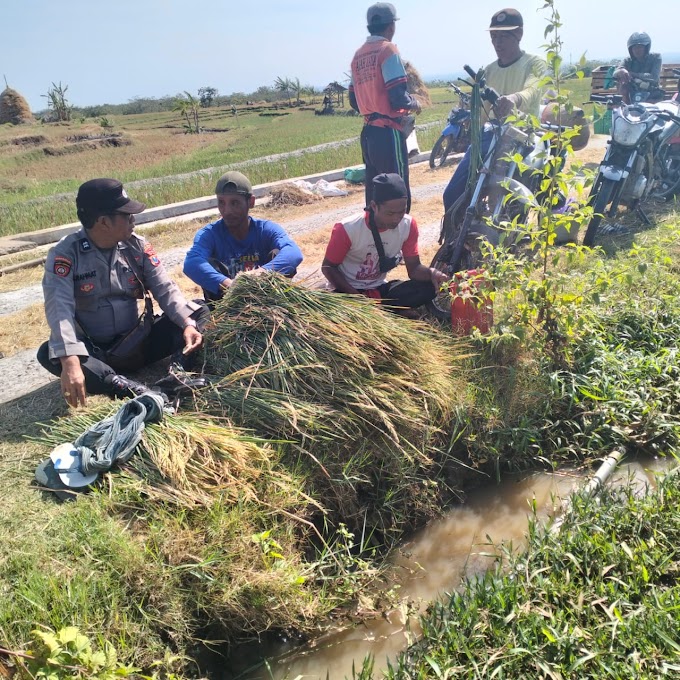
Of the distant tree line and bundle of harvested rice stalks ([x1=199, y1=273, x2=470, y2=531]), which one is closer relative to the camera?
bundle of harvested rice stalks ([x1=199, y1=273, x2=470, y2=531])

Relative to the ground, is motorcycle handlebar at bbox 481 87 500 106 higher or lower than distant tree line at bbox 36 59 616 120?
lower

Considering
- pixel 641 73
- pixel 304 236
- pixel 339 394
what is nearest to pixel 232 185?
pixel 339 394

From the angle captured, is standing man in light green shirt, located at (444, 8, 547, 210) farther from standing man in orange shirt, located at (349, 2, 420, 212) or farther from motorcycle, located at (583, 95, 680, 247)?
motorcycle, located at (583, 95, 680, 247)

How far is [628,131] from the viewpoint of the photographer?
5383 millimetres

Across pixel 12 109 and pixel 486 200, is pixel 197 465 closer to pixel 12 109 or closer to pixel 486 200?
pixel 486 200

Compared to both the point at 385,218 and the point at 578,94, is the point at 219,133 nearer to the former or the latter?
the point at 578,94

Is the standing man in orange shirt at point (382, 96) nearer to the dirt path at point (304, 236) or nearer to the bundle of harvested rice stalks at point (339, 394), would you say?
the dirt path at point (304, 236)

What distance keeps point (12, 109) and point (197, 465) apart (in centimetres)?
3685

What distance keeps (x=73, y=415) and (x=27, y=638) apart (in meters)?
1.21

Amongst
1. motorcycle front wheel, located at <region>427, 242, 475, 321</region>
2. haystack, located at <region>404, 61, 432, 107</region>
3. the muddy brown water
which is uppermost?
haystack, located at <region>404, 61, 432, 107</region>

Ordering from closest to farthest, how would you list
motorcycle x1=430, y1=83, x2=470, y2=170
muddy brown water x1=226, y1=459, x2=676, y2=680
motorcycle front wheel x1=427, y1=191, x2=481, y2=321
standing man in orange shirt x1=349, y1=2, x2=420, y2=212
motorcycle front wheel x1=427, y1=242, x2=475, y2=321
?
muddy brown water x1=226, y1=459, x2=676, y2=680, motorcycle front wheel x1=427, y1=191, x2=481, y2=321, motorcycle front wheel x1=427, y1=242, x2=475, y2=321, standing man in orange shirt x1=349, y1=2, x2=420, y2=212, motorcycle x1=430, y1=83, x2=470, y2=170

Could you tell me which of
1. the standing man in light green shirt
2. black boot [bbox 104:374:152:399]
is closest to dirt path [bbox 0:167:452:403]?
black boot [bbox 104:374:152:399]

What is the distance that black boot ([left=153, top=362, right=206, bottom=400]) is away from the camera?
2.83m

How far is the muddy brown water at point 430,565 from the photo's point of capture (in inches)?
83.2
